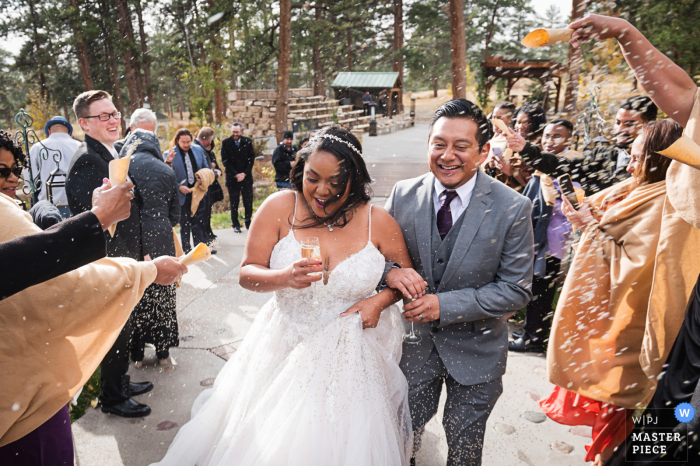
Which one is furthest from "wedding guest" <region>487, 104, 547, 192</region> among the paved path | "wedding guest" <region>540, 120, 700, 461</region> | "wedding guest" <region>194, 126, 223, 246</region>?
"wedding guest" <region>194, 126, 223, 246</region>

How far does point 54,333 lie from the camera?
1938 mm

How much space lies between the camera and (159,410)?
139 inches

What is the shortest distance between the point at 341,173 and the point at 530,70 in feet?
57.0

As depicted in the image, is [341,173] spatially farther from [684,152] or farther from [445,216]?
[684,152]

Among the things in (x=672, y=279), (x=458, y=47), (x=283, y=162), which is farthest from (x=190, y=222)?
(x=458, y=47)

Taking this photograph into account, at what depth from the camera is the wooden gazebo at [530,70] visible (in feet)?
48.8

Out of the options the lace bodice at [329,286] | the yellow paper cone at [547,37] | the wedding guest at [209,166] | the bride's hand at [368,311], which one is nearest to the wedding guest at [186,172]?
the wedding guest at [209,166]

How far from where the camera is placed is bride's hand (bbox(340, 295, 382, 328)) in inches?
97.1

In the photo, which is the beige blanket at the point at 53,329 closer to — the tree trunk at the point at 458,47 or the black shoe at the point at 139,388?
the black shoe at the point at 139,388

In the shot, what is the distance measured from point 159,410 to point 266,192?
10649 millimetres

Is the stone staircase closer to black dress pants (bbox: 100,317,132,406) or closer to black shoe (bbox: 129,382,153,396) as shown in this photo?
black shoe (bbox: 129,382,153,396)

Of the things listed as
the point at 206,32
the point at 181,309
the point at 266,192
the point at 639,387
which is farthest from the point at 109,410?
the point at 206,32

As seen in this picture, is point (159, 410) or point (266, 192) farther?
point (266, 192)

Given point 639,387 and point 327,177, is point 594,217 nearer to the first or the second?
point 639,387
